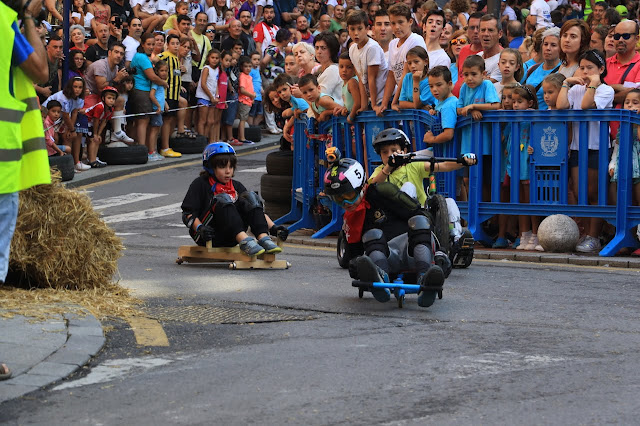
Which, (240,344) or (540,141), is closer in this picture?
(240,344)

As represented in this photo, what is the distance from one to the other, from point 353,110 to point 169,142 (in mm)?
9535

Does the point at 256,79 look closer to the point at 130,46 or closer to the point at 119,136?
the point at 130,46

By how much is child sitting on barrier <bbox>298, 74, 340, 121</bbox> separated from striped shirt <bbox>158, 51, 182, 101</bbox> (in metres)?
7.15

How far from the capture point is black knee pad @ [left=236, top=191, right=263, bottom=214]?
35.6ft

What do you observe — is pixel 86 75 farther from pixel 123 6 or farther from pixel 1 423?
pixel 1 423

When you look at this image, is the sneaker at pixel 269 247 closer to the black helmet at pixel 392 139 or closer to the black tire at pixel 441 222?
the black helmet at pixel 392 139

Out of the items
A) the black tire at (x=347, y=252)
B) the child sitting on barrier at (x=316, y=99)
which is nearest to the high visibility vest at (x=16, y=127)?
the black tire at (x=347, y=252)

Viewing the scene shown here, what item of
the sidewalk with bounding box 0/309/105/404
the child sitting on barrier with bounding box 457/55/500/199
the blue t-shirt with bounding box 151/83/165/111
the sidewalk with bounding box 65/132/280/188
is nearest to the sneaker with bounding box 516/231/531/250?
the child sitting on barrier with bounding box 457/55/500/199

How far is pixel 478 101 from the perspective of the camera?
1241 centimetres

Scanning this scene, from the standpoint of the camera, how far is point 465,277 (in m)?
10.2

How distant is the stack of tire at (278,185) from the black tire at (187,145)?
7.46 metres

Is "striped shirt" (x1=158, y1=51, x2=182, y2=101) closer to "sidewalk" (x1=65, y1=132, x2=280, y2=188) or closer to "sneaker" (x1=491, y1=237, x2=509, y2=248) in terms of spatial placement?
"sidewalk" (x1=65, y1=132, x2=280, y2=188)

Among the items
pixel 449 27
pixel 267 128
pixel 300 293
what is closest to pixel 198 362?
pixel 300 293

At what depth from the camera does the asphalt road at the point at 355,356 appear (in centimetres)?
544
